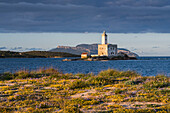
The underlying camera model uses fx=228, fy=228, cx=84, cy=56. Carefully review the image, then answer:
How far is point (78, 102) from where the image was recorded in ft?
35.0

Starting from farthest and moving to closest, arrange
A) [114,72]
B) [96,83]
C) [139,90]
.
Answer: [114,72] < [96,83] < [139,90]

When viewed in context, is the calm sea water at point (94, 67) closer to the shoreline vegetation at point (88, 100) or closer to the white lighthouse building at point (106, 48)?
the shoreline vegetation at point (88, 100)

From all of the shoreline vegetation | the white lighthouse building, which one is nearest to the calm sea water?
the shoreline vegetation

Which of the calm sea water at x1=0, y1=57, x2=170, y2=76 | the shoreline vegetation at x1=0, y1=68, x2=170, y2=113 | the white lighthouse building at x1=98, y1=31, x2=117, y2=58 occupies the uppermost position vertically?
the white lighthouse building at x1=98, y1=31, x2=117, y2=58

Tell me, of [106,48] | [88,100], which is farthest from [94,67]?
[106,48]

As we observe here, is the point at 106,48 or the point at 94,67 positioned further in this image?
the point at 106,48

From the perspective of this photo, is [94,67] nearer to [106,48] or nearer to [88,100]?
[88,100]

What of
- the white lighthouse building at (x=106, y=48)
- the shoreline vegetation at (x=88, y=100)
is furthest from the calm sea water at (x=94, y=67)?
the white lighthouse building at (x=106, y=48)

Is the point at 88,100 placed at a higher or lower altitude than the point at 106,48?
lower

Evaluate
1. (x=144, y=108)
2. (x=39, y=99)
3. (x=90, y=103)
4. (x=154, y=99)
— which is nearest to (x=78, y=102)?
(x=90, y=103)

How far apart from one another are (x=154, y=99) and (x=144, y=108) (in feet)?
6.06

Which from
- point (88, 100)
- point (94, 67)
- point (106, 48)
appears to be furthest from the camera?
point (106, 48)

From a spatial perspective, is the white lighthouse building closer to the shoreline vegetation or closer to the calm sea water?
the calm sea water

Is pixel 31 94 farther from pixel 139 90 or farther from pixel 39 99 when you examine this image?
pixel 139 90
